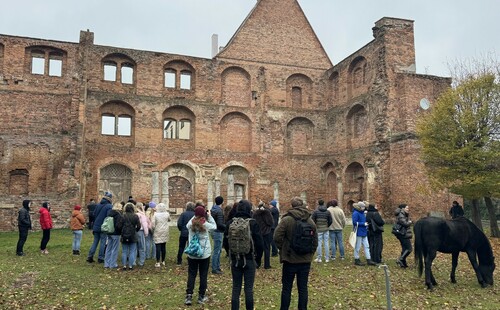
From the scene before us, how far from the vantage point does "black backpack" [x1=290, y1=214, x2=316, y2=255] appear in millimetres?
6199

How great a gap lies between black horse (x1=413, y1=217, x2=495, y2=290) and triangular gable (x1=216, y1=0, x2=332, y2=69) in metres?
22.6

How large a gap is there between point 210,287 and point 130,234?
8.33 ft

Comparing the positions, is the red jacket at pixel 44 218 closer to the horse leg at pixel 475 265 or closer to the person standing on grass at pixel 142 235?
the person standing on grass at pixel 142 235

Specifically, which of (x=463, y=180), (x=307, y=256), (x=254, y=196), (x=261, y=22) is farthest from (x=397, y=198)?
(x=307, y=256)

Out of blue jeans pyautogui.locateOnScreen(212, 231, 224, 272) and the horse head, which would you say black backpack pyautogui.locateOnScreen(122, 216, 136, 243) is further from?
the horse head

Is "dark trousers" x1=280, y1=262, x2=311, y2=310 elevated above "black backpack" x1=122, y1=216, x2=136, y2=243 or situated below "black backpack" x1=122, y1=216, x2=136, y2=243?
below

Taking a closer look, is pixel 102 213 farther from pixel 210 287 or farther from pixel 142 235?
pixel 210 287

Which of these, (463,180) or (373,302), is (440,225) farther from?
(463,180)

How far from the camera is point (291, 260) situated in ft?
20.5

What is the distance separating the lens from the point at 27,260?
11664mm

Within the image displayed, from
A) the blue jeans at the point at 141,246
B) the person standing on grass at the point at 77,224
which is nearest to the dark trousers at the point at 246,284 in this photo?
the blue jeans at the point at 141,246

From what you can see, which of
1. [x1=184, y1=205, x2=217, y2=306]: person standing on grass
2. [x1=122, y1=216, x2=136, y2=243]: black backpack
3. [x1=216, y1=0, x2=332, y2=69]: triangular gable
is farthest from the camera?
[x1=216, y1=0, x2=332, y2=69]: triangular gable

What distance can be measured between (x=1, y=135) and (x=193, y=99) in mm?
11305

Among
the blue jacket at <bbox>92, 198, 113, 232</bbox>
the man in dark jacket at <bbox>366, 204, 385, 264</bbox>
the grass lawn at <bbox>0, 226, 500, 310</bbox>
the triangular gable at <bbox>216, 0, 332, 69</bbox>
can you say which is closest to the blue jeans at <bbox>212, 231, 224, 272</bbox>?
the grass lawn at <bbox>0, 226, 500, 310</bbox>
